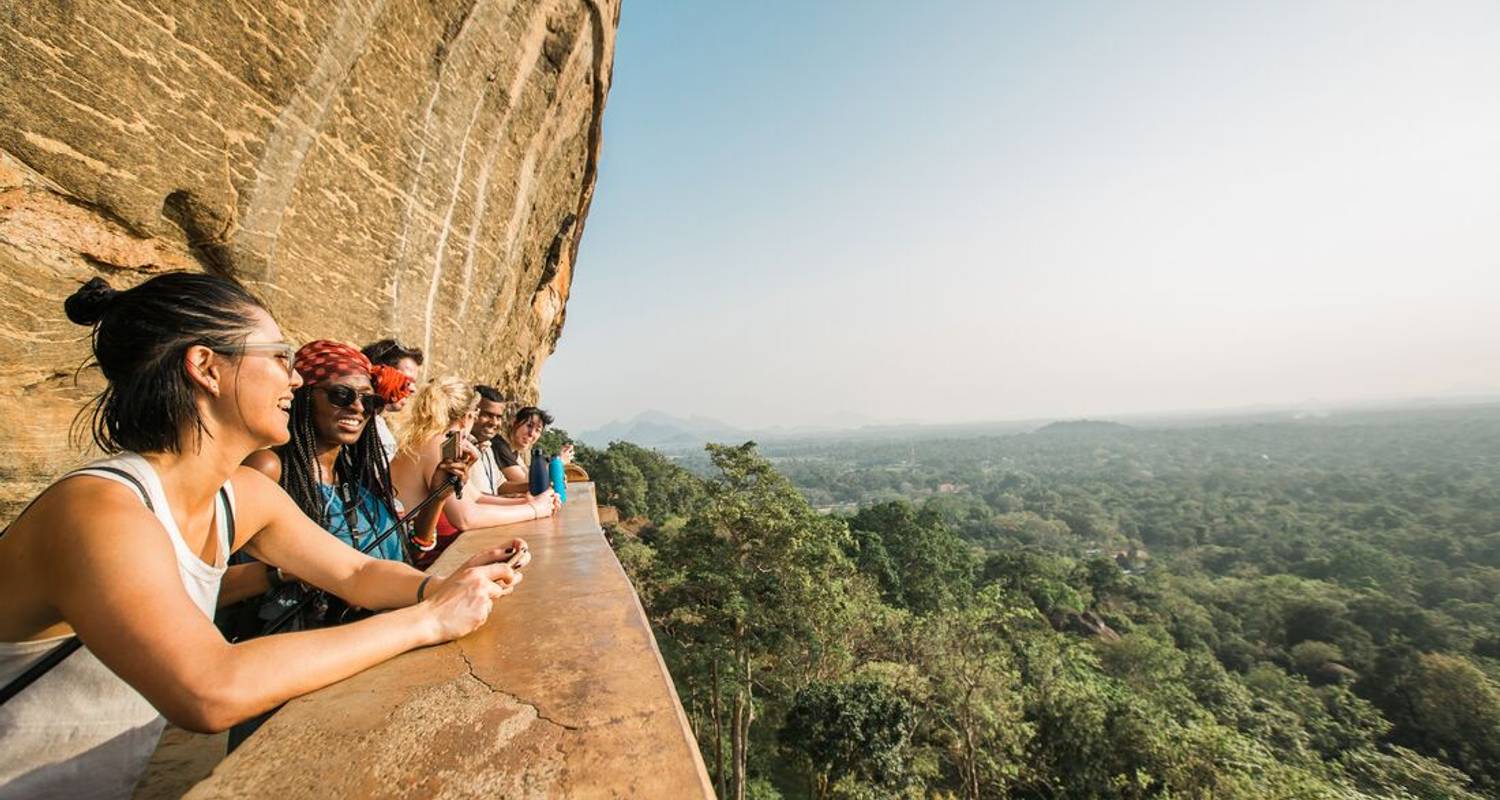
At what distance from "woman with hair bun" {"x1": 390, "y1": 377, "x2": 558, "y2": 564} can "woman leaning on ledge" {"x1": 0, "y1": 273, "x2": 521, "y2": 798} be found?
1566 millimetres

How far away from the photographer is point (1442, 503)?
7994 centimetres

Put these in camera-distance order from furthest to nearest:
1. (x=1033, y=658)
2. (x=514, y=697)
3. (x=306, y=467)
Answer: (x=1033, y=658)
(x=306, y=467)
(x=514, y=697)

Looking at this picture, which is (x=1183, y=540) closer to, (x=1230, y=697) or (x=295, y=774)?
(x=1230, y=697)

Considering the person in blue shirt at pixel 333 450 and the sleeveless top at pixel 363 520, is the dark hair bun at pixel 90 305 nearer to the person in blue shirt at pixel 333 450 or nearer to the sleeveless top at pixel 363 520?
the person in blue shirt at pixel 333 450

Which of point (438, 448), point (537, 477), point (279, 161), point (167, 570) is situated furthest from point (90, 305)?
point (279, 161)

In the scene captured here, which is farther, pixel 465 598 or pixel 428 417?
pixel 428 417

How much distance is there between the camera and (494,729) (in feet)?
4.80

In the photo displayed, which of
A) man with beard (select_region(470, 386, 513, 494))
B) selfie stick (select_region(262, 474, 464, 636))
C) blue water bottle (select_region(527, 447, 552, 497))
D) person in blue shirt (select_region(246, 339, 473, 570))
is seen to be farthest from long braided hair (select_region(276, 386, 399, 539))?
man with beard (select_region(470, 386, 513, 494))

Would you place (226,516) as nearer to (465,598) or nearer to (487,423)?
(465,598)

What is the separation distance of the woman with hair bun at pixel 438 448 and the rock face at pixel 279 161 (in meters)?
3.83

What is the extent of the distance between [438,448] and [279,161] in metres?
5.09

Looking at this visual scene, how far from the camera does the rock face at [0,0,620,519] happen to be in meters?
4.43

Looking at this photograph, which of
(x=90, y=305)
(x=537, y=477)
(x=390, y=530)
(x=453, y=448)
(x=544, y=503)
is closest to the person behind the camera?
(x=90, y=305)

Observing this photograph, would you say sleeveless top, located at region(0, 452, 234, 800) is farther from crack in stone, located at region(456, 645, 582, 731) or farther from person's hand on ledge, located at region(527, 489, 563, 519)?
person's hand on ledge, located at region(527, 489, 563, 519)
